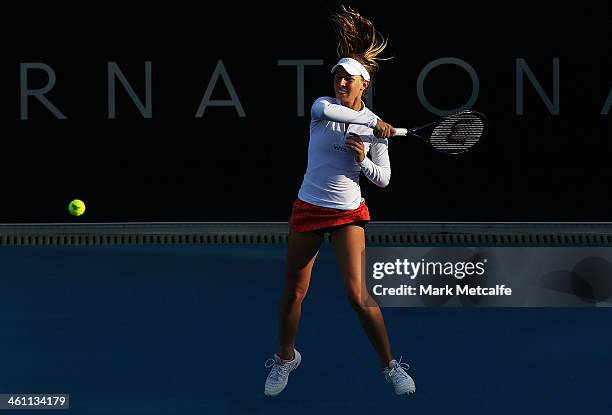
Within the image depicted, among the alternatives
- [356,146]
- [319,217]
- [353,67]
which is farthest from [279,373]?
[353,67]

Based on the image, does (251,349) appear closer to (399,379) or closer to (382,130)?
(399,379)

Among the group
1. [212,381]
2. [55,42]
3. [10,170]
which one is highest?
[55,42]

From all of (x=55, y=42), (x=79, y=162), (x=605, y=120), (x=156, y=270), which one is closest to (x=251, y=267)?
(x=156, y=270)

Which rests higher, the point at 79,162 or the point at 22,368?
the point at 79,162

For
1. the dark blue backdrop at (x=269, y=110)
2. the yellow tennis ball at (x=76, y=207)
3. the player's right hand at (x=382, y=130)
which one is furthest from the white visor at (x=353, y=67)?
the yellow tennis ball at (x=76, y=207)

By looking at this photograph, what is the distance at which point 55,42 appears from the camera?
956 centimetres

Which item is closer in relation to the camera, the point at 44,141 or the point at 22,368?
the point at 22,368

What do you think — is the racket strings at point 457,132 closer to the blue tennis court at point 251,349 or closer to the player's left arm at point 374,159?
the player's left arm at point 374,159

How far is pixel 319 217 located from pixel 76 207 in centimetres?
446

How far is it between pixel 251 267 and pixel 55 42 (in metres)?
2.25

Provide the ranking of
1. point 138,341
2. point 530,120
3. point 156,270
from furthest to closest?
point 530,120
point 156,270
point 138,341

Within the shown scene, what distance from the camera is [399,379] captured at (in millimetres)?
5613

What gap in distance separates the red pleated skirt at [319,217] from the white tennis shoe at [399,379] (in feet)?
2.13

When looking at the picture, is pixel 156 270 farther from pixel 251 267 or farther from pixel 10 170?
pixel 10 170
